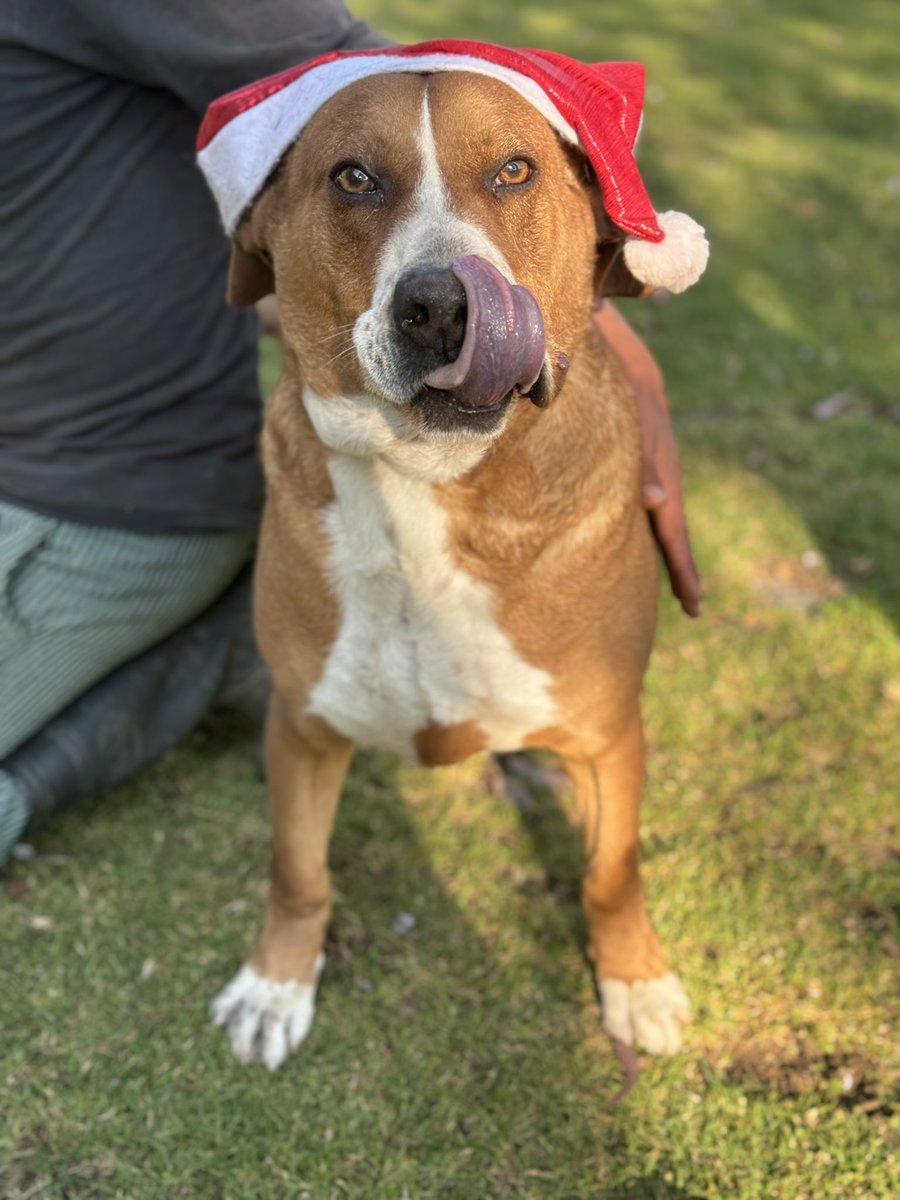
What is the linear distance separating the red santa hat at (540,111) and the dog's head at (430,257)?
0.04 metres

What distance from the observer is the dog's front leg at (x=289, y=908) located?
9.07ft

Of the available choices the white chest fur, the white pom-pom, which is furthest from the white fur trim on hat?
the white chest fur

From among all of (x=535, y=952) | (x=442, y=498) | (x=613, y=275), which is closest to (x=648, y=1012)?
(x=535, y=952)

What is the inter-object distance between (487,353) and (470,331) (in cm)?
6

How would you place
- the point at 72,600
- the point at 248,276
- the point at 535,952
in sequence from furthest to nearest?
the point at 72,600
the point at 535,952
the point at 248,276

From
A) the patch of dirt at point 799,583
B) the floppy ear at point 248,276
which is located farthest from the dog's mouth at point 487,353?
the patch of dirt at point 799,583

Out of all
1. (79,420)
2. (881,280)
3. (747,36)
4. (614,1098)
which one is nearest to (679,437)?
(881,280)

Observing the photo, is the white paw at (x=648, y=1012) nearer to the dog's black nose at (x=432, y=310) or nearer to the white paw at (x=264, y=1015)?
the white paw at (x=264, y=1015)

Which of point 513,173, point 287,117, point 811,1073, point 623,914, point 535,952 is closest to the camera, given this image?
point 513,173

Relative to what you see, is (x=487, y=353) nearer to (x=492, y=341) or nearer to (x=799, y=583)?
(x=492, y=341)

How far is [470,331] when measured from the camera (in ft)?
→ 5.89

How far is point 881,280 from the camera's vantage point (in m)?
6.38

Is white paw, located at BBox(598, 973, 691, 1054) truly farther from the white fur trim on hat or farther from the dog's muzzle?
the white fur trim on hat

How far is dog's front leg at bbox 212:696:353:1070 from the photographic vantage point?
2.76 m
